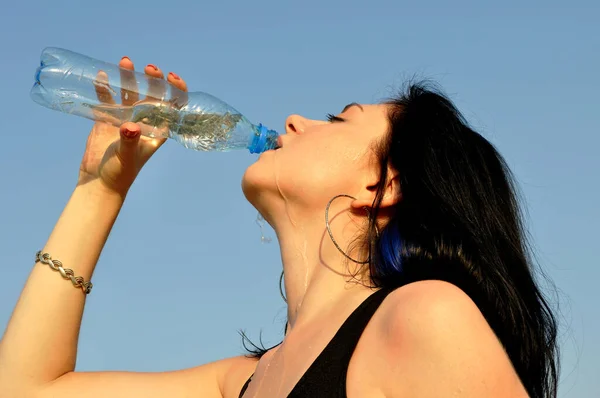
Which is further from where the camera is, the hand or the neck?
the hand

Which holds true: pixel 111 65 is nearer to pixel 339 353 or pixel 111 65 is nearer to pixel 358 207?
pixel 358 207

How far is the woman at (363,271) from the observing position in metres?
2.42

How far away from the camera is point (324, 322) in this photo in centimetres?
296

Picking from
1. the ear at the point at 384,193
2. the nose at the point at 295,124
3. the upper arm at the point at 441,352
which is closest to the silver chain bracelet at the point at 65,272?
the nose at the point at 295,124

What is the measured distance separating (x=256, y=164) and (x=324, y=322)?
873 millimetres

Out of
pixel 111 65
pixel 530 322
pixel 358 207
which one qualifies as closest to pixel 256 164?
pixel 358 207

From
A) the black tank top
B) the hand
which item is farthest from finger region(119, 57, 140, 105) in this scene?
the black tank top

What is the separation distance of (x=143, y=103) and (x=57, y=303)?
1457mm

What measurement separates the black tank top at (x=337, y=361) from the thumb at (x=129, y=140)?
1.57 m

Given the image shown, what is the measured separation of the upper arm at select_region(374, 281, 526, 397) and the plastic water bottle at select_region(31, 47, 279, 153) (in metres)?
2.29

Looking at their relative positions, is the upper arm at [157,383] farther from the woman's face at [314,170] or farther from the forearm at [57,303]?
the woman's face at [314,170]

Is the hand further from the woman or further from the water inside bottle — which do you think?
the water inside bottle

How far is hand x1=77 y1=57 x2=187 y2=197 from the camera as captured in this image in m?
3.87

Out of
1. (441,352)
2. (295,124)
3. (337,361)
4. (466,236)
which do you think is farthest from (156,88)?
(441,352)
